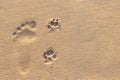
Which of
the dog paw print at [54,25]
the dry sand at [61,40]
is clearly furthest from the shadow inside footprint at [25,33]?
the dog paw print at [54,25]

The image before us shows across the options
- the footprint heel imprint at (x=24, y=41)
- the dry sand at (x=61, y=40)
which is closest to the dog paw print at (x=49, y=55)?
the dry sand at (x=61, y=40)

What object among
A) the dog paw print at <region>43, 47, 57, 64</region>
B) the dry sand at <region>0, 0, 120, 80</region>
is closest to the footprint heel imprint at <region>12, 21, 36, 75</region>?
the dry sand at <region>0, 0, 120, 80</region>

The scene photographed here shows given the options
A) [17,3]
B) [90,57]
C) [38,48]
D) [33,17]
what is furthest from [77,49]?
[17,3]

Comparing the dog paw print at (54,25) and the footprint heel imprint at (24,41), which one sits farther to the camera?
the dog paw print at (54,25)

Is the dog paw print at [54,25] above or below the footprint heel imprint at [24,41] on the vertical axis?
above

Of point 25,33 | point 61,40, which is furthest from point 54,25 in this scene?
point 25,33

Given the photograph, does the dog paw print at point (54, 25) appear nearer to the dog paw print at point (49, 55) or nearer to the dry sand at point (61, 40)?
the dry sand at point (61, 40)
